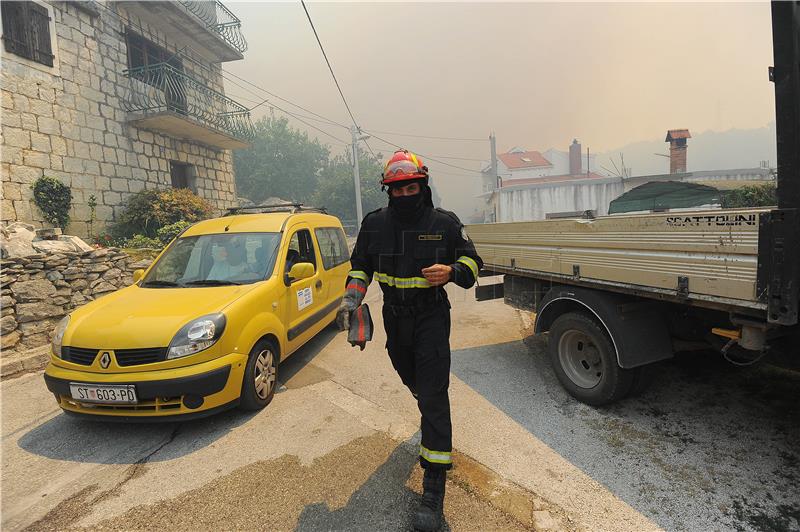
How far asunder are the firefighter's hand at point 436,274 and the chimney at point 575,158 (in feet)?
137

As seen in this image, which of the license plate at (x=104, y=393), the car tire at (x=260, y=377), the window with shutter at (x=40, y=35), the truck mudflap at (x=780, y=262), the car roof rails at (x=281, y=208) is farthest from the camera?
the window with shutter at (x=40, y=35)

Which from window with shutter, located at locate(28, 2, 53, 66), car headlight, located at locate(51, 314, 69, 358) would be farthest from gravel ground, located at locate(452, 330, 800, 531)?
window with shutter, located at locate(28, 2, 53, 66)

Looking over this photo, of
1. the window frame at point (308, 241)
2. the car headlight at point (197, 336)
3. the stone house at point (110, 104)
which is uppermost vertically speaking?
the stone house at point (110, 104)

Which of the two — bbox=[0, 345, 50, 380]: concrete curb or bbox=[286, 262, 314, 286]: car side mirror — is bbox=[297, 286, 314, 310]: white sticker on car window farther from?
Answer: bbox=[0, 345, 50, 380]: concrete curb

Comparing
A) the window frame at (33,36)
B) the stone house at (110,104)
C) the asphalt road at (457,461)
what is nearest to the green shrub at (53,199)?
the stone house at (110,104)

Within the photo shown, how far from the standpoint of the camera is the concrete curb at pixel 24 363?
457 centimetres

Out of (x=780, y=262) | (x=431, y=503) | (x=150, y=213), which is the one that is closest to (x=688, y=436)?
(x=780, y=262)

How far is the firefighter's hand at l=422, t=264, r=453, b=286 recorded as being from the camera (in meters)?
2.24

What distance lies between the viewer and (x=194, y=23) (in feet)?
41.6

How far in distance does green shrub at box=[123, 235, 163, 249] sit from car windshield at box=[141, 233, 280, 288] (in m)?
5.56

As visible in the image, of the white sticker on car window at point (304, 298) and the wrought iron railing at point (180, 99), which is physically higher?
the wrought iron railing at point (180, 99)

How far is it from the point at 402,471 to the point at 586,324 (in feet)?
6.14

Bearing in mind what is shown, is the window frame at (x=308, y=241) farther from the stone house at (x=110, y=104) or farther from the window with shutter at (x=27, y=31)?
the window with shutter at (x=27, y=31)

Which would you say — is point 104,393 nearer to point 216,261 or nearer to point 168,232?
point 216,261
